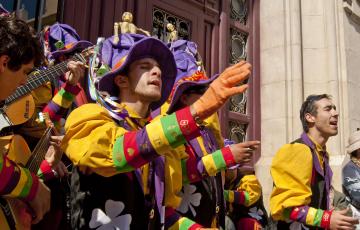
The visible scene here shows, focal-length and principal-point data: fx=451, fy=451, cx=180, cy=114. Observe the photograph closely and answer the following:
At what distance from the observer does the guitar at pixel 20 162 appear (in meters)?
1.56

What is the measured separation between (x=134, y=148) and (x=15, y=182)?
1.36 feet

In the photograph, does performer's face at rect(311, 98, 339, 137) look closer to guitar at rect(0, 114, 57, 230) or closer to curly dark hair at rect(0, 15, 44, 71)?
guitar at rect(0, 114, 57, 230)

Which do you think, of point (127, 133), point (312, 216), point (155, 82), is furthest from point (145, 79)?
point (312, 216)

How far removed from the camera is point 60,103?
3014 mm

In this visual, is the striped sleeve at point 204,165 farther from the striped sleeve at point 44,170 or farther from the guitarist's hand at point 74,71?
the guitarist's hand at point 74,71

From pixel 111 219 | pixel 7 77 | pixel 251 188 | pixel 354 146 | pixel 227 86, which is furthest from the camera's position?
pixel 251 188

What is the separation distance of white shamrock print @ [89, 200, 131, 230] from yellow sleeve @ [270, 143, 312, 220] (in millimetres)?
1428

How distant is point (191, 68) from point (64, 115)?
3.18 ft

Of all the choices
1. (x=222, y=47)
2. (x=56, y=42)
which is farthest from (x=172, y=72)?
(x=222, y=47)

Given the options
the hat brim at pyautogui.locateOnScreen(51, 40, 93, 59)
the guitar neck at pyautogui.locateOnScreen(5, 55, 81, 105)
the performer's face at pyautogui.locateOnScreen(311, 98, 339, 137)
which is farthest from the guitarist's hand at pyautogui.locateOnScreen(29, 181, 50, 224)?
the performer's face at pyautogui.locateOnScreen(311, 98, 339, 137)

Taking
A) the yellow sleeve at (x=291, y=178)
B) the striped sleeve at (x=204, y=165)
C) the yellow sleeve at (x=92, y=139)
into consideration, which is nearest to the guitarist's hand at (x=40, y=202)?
the yellow sleeve at (x=92, y=139)

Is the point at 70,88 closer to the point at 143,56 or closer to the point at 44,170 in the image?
the point at 44,170

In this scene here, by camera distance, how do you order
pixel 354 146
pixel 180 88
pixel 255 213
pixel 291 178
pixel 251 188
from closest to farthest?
pixel 180 88 → pixel 291 178 → pixel 354 146 → pixel 251 188 → pixel 255 213

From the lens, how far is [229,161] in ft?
8.12
